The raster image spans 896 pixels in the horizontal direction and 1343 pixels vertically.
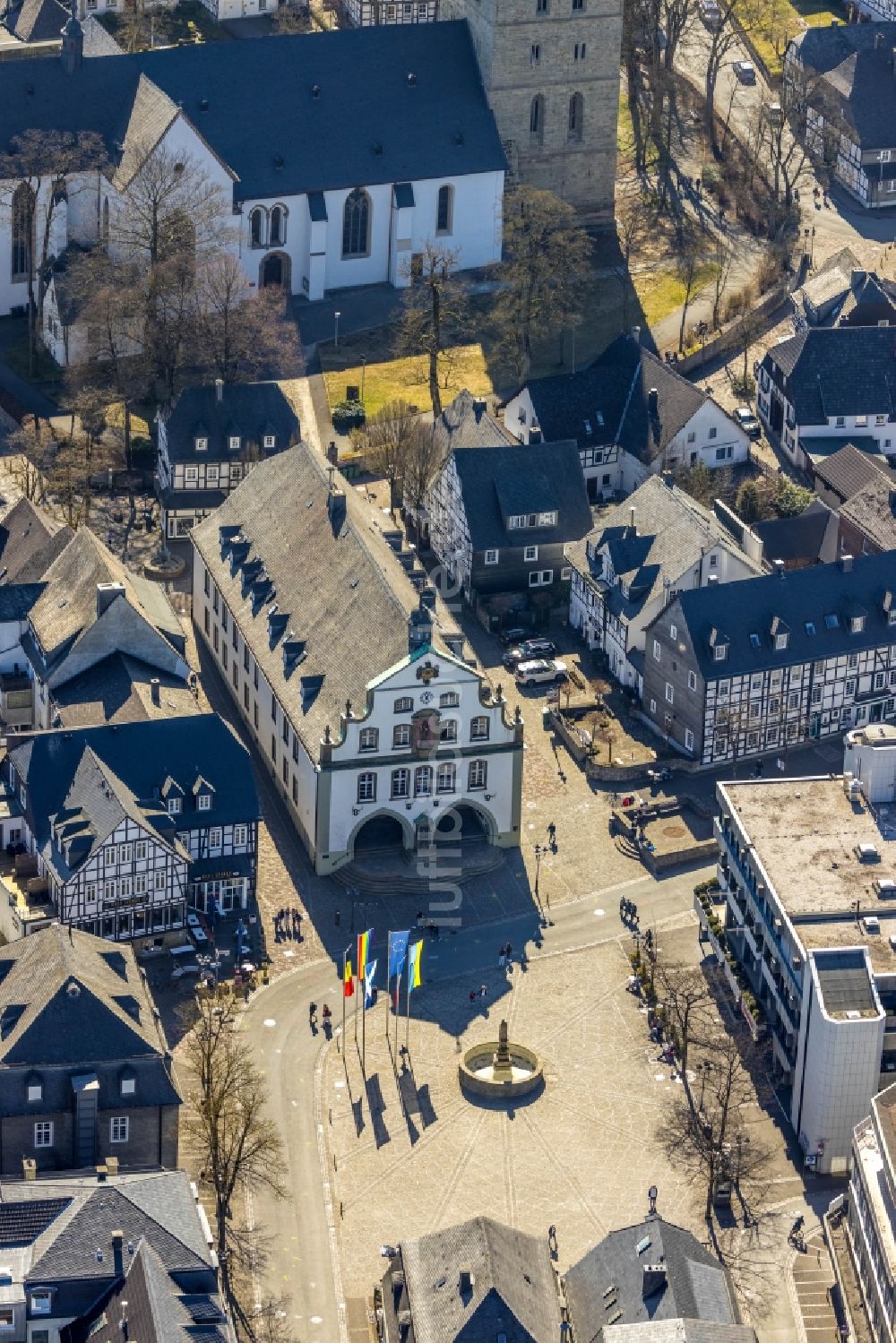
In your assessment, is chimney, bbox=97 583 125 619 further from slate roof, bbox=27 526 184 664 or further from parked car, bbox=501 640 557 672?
parked car, bbox=501 640 557 672

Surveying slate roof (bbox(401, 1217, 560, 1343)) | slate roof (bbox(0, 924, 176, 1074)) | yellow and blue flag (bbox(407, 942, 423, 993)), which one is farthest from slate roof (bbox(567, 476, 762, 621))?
slate roof (bbox(401, 1217, 560, 1343))

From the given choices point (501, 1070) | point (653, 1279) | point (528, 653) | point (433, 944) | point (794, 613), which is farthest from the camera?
point (528, 653)

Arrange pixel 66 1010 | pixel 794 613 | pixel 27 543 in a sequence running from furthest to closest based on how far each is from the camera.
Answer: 1. pixel 27 543
2. pixel 794 613
3. pixel 66 1010

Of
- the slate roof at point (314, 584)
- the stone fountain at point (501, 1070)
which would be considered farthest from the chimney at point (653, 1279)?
the slate roof at point (314, 584)

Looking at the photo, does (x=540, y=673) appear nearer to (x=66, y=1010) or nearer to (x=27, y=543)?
(x=27, y=543)

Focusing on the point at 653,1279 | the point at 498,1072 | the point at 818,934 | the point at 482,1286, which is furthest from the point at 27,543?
the point at 653,1279

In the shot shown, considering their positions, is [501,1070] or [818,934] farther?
[501,1070]

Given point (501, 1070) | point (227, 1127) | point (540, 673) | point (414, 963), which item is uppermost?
point (540, 673)
